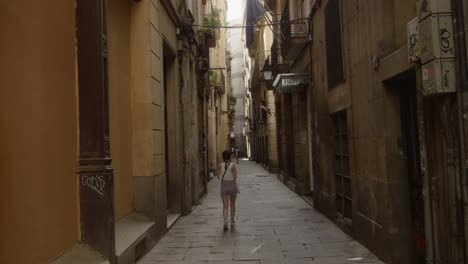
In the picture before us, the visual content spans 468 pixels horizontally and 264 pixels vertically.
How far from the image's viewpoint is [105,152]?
19.2 feet

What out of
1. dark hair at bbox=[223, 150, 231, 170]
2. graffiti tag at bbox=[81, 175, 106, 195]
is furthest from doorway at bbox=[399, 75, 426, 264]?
dark hair at bbox=[223, 150, 231, 170]

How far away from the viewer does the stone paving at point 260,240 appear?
7453mm

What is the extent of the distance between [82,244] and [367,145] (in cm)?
465

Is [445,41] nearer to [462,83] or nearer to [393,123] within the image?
[462,83]

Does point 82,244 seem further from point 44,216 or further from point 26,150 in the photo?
point 26,150

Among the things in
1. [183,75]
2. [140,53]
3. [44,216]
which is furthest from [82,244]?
[183,75]

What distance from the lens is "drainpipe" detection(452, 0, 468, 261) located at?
431 cm

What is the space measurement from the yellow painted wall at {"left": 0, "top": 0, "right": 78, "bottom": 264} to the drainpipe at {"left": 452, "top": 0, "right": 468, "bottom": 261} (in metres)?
4.09

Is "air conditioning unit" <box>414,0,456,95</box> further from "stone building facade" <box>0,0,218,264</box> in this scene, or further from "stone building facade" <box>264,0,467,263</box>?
"stone building facade" <box>0,0,218,264</box>

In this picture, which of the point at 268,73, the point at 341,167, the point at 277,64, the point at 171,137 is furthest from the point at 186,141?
the point at 268,73

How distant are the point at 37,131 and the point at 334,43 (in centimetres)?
679

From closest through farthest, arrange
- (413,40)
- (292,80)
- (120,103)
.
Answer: (413,40)
(120,103)
(292,80)

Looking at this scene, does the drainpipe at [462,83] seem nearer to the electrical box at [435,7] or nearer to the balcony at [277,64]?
the electrical box at [435,7]

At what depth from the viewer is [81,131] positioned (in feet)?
19.1
